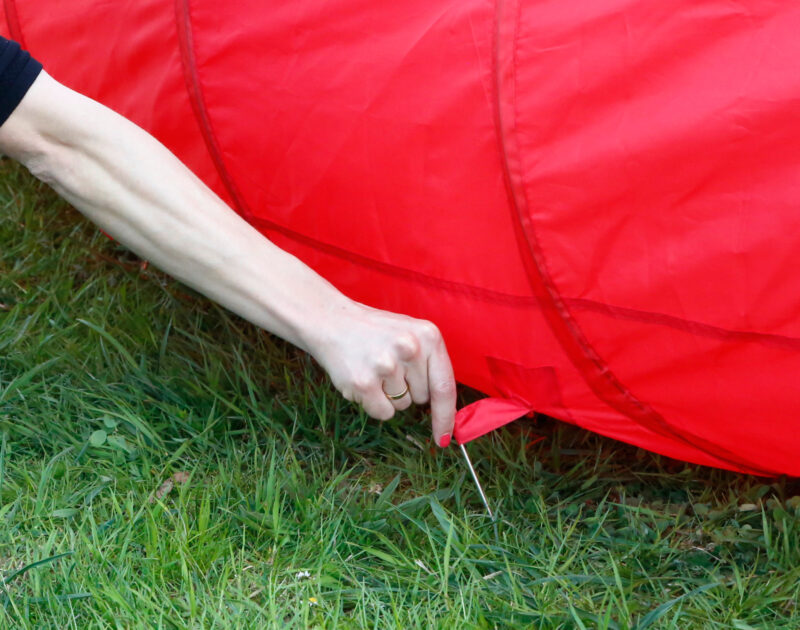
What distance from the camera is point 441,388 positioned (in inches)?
51.9

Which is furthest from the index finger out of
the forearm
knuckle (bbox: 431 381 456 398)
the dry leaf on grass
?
the dry leaf on grass

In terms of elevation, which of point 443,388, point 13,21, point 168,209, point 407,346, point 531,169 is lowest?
point 443,388

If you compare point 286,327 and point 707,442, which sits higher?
point 286,327

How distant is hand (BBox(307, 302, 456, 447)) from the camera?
4.11 ft

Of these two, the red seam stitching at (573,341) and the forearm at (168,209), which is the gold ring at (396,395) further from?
the red seam stitching at (573,341)

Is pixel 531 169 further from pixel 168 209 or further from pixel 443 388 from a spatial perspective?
pixel 168 209

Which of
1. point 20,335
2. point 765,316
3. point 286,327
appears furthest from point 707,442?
point 20,335

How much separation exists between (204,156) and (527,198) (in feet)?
1.95

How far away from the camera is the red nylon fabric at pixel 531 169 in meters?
1.19

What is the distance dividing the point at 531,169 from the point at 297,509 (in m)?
0.62

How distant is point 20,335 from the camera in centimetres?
176

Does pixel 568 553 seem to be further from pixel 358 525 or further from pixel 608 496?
pixel 358 525

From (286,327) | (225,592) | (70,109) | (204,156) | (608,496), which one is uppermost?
(70,109)

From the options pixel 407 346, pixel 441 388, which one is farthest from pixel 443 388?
pixel 407 346
